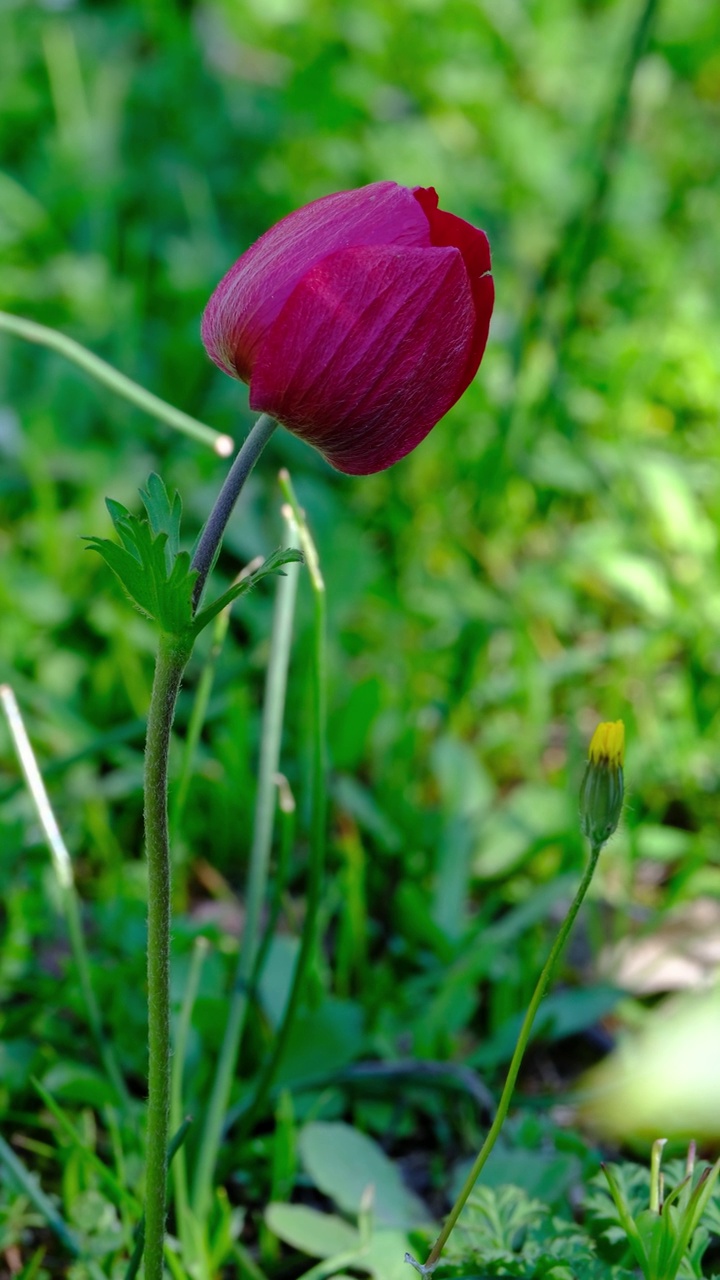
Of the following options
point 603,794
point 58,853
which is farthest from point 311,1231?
point 603,794

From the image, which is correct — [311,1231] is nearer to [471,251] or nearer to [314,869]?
[314,869]

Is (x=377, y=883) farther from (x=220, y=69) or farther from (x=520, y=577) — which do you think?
(x=220, y=69)

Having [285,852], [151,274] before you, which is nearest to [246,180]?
[151,274]

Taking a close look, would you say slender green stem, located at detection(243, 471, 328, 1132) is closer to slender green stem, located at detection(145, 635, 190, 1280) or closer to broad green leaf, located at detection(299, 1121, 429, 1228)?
broad green leaf, located at detection(299, 1121, 429, 1228)

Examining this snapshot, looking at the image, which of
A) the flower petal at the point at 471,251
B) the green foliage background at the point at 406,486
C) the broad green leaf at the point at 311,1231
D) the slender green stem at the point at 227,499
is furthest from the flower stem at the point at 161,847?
the green foliage background at the point at 406,486

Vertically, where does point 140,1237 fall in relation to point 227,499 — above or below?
below

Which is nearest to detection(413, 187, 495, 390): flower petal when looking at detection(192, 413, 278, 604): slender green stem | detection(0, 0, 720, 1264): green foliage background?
detection(192, 413, 278, 604): slender green stem

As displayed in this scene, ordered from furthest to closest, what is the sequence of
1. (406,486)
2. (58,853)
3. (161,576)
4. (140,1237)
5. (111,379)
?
(406,486)
(111,379)
(58,853)
(140,1237)
(161,576)
